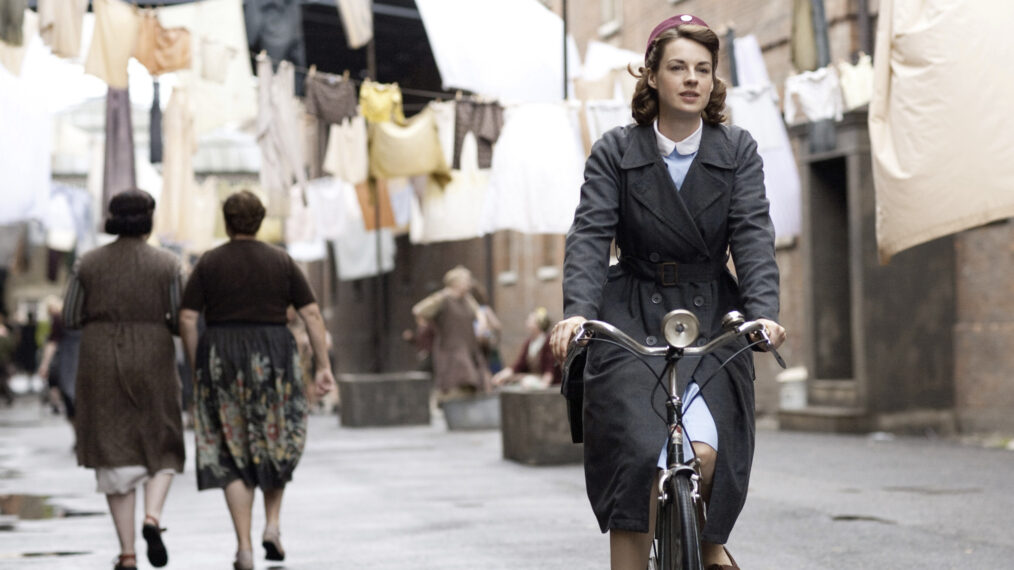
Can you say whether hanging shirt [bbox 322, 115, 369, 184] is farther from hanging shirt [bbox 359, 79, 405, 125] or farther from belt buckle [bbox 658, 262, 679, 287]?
belt buckle [bbox 658, 262, 679, 287]

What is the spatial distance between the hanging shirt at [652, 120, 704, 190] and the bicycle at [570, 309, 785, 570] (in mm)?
505

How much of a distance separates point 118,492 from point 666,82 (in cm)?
437

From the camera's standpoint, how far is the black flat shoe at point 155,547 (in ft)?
25.3

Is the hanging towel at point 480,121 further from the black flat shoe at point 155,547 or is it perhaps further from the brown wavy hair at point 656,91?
the brown wavy hair at point 656,91

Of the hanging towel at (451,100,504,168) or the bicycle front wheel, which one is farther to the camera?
the hanging towel at (451,100,504,168)

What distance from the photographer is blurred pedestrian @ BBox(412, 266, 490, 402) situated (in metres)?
20.2

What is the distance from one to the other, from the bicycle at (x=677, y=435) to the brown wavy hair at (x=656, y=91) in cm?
68

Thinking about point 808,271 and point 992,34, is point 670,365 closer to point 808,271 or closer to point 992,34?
point 992,34

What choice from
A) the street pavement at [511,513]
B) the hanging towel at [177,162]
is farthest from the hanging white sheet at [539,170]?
the hanging towel at [177,162]

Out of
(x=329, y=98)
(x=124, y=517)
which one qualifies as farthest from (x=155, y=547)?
(x=329, y=98)

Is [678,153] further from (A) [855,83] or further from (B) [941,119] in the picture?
(A) [855,83]

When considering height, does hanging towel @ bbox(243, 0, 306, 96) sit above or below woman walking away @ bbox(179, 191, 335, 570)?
above

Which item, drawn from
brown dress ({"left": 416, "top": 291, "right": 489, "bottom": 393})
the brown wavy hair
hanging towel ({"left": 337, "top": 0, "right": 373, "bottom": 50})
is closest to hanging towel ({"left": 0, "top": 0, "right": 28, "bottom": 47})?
hanging towel ({"left": 337, "top": 0, "right": 373, "bottom": 50})

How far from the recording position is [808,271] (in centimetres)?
1880
